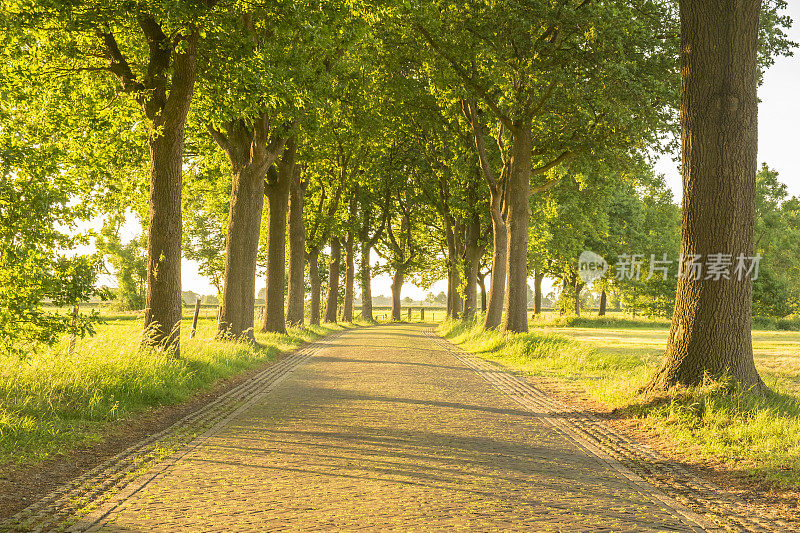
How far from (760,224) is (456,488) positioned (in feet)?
184

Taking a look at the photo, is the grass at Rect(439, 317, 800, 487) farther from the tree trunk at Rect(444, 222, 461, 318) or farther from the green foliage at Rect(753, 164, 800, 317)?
the green foliage at Rect(753, 164, 800, 317)

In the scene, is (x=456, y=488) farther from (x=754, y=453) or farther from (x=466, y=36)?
(x=466, y=36)

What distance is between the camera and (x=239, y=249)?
18766 millimetres

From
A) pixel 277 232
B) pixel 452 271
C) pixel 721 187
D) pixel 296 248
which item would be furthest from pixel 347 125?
pixel 721 187

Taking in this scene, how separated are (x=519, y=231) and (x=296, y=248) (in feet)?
40.1

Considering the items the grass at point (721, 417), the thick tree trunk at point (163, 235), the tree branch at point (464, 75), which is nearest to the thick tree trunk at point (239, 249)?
the thick tree trunk at point (163, 235)

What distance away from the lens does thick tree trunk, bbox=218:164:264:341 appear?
738 inches

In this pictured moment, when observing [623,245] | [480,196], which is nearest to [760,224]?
[623,245]

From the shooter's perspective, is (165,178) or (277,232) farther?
(277,232)

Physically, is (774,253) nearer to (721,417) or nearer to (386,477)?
(721,417)

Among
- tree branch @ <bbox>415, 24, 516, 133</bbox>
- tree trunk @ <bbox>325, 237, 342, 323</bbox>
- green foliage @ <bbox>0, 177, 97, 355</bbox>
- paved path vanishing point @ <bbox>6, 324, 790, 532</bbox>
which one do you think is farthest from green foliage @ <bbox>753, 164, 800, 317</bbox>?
green foliage @ <bbox>0, 177, 97, 355</bbox>

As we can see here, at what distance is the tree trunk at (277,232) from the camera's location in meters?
23.0

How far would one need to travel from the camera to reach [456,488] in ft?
19.3

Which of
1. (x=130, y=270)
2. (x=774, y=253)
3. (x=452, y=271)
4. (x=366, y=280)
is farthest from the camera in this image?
(x=130, y=270)
